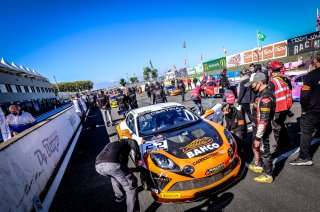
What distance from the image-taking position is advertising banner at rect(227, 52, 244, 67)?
2894cm

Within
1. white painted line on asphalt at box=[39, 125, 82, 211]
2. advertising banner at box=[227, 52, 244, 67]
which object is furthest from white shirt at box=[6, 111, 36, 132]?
advertising banner at box=[227, 52, 244, 67]

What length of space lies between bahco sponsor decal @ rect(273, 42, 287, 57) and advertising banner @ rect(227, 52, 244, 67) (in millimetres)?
5681

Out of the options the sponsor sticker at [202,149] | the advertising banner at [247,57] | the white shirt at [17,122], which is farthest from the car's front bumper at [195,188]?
the advertising banner at [247,57]

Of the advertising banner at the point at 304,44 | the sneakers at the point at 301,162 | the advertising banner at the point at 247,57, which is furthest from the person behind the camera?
the advertising banner at the point at 247,57

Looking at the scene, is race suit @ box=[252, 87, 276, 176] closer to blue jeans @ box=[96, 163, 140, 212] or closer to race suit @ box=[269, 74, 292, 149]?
race suit @ box=[269, 74, 292, 149]

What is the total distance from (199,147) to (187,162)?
1.35 ft

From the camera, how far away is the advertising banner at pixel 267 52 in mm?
23939

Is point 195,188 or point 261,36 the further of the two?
point 261,36

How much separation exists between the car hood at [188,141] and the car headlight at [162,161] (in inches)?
5.4

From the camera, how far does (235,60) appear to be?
30078 mm

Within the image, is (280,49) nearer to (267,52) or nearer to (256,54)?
(267,52)

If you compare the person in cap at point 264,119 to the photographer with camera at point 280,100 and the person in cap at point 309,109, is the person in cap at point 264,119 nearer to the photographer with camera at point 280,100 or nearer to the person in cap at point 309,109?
the person in cap at point 309,109

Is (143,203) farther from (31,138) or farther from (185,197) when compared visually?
(31,138)

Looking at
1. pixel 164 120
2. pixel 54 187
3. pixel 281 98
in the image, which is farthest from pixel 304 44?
pixel 54 187
